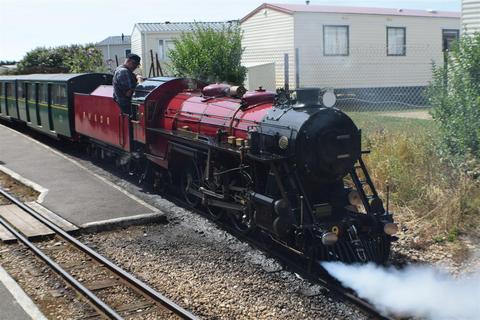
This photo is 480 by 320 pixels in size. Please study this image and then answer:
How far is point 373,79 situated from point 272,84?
433 centimetres

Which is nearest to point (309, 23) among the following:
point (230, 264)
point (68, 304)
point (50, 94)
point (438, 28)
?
point (438, 28)

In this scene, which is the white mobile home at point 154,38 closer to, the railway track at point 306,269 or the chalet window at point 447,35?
the chalet window at point 447,35

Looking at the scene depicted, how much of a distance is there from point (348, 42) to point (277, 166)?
1760 cm

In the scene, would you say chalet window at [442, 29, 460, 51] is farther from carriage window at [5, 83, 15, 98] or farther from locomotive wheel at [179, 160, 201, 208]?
locomotive wheel at [179, 160, 201, 208]

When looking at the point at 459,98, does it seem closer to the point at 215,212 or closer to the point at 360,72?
the point at 215,212

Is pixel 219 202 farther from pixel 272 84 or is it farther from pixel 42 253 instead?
pixel 272 84

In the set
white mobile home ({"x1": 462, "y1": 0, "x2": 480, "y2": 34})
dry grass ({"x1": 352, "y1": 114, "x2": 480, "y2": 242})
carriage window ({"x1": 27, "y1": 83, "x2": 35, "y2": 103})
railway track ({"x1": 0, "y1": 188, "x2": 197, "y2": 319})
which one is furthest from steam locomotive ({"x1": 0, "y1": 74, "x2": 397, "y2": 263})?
white mobile home ({"x1": 462, "y1": 0, "x2": 480, "y2": 34})

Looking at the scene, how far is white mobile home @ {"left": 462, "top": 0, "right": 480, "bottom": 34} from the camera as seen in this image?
15.0 m

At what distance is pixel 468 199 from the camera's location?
7930mm

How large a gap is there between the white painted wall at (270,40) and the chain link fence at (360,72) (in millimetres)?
44

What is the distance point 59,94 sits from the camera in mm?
15055

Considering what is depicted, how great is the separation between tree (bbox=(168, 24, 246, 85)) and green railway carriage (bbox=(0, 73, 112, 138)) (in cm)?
233

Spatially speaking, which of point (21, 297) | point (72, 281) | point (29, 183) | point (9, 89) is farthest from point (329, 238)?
point (9, 89)

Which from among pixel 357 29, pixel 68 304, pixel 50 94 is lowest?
pixel 68 304
